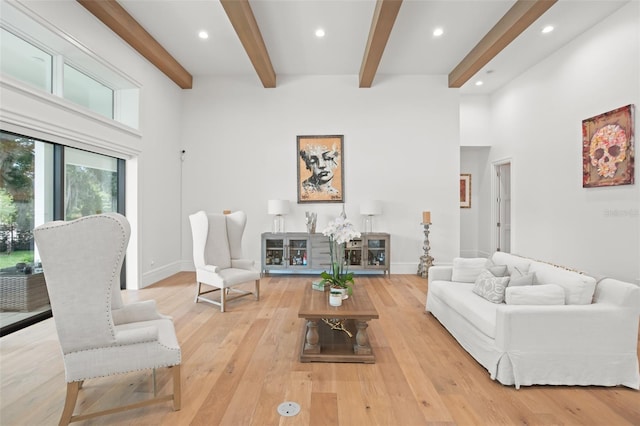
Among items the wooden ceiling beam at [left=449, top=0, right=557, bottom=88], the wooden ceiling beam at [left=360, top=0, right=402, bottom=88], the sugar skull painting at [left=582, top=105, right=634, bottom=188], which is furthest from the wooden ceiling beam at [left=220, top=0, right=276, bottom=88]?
the sugar skull painting at [left=582, top=105, right=634, bottom=188]

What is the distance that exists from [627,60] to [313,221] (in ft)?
15.0

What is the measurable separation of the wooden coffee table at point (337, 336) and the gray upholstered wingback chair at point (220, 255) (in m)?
1.34

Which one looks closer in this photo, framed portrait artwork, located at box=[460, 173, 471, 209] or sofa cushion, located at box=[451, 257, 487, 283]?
sofa cushion, located at box=[451, 257, 487, 283]

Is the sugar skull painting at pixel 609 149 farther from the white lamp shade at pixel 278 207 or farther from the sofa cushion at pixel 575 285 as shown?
the white lamp shade at pixel 278 207

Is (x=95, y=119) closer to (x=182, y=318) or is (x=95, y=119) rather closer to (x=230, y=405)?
(x=182, y=318)

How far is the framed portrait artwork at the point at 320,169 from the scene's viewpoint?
568 centimetres

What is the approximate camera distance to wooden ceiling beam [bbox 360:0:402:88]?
341cm

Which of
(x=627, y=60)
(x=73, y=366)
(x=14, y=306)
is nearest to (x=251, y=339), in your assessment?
(x=73, y=366)

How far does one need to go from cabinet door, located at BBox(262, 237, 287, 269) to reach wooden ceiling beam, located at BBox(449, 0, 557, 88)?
412 cm

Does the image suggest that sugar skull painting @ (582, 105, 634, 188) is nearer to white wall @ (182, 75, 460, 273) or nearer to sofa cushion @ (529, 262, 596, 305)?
white wall @ (182, 75, 460, 273)

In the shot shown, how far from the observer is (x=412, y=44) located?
463cm

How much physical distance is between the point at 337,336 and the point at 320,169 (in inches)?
137

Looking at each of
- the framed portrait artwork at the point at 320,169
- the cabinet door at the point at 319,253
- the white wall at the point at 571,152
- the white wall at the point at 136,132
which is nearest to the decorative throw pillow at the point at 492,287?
the white wall at the point at 571,152

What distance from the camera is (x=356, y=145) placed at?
225 inches
